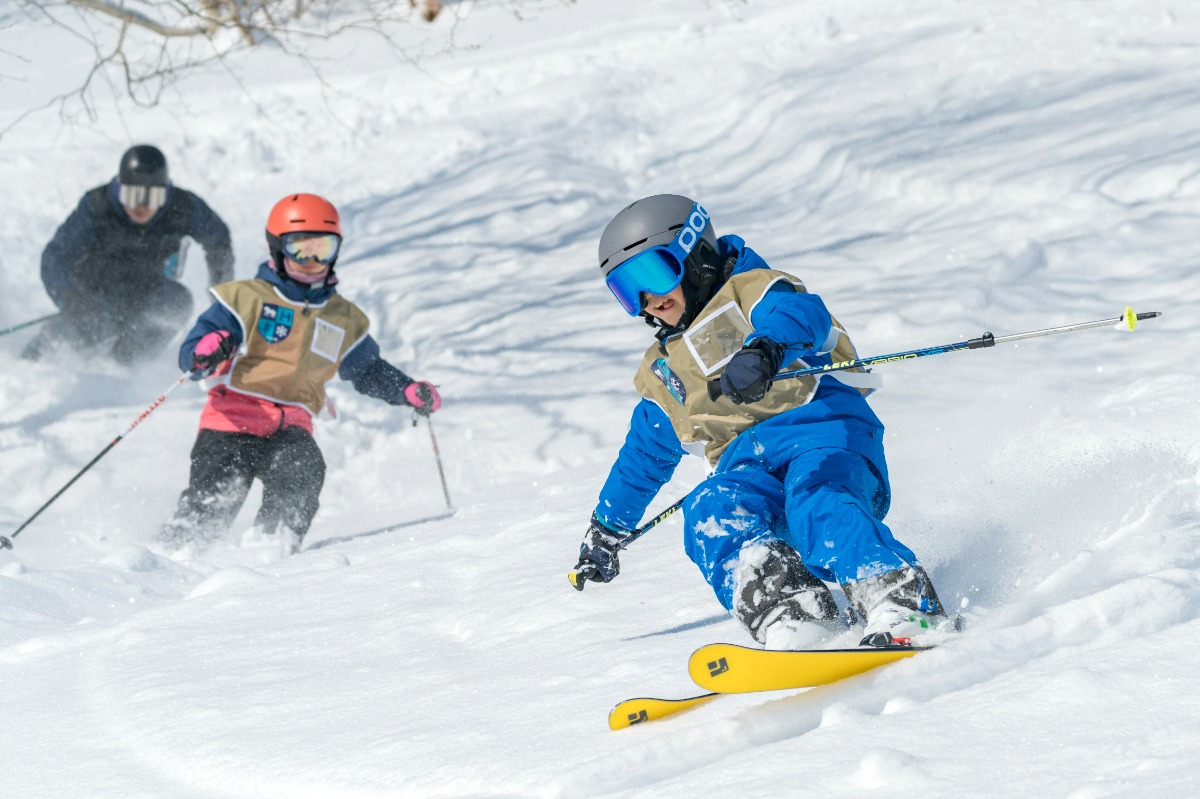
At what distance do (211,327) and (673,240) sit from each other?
2.96 meters

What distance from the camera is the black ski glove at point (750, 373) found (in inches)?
125

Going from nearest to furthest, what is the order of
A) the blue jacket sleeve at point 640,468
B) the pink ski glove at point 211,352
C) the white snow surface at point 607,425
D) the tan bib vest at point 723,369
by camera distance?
the white snow surface at point 607,425
the tan bib vest at point 723,369
the blue jacket sleeve at point 640,468
the pink ski glove at point 211,352

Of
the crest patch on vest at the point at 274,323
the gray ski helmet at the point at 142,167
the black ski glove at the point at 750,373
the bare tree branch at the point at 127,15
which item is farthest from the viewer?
the bare tree branch at the point at 127,15

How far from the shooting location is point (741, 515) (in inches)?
128

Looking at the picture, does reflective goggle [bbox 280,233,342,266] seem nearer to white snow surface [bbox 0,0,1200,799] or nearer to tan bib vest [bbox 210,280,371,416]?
tan bib vest [bbox 210,280,371,416]

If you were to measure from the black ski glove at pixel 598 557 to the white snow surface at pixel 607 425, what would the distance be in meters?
0.10

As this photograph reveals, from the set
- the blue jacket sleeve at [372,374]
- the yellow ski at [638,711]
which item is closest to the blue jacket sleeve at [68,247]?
the blue jacket sleeve at [372,374]

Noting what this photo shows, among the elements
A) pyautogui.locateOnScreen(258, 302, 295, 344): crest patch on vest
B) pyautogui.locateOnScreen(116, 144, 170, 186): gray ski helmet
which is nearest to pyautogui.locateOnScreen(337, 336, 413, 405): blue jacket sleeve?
pyautogui.locateOnScreen(258, 302, 295, 344): crest patch on vest

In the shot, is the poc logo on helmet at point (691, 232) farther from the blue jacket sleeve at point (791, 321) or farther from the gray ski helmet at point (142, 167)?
the gray ski helmet at point (142, 167)

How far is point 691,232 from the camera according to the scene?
3.60m

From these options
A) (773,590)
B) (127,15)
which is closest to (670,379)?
(773,590)

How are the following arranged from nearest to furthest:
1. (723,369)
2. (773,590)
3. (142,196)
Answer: (773,590) → (723,369) → (142,196)

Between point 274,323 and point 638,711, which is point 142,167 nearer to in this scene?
point 274,323

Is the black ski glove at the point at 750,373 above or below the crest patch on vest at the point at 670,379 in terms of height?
below
